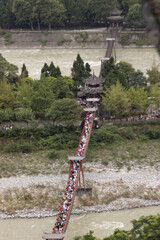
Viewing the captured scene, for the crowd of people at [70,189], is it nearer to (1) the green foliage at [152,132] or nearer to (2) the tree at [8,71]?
(1) the green foliage at [152,132]

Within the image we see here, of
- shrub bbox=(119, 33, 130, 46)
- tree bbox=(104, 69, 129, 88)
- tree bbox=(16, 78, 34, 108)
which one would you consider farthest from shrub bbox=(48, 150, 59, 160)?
shrub bbox=(119, 33, 130, 46)

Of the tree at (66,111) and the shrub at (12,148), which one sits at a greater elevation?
the tree at (66,111)

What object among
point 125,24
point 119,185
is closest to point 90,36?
point 125,24

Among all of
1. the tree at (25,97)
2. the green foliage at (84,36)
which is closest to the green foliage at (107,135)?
the tree at (25,97)

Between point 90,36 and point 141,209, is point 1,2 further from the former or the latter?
point 141,209

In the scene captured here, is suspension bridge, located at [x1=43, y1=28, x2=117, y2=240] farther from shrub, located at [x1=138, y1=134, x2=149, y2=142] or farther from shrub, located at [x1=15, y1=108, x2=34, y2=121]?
shrub, located at [x1=15, y1=108, x2=34, y2=121]

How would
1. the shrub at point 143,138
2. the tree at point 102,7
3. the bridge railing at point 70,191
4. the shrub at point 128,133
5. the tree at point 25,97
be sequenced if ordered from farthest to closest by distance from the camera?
the tree at point 102,7
the tree at point 25,97
the shrub at point 128,133
the shrub at point 143,138
the bridge railing at point 70,191
